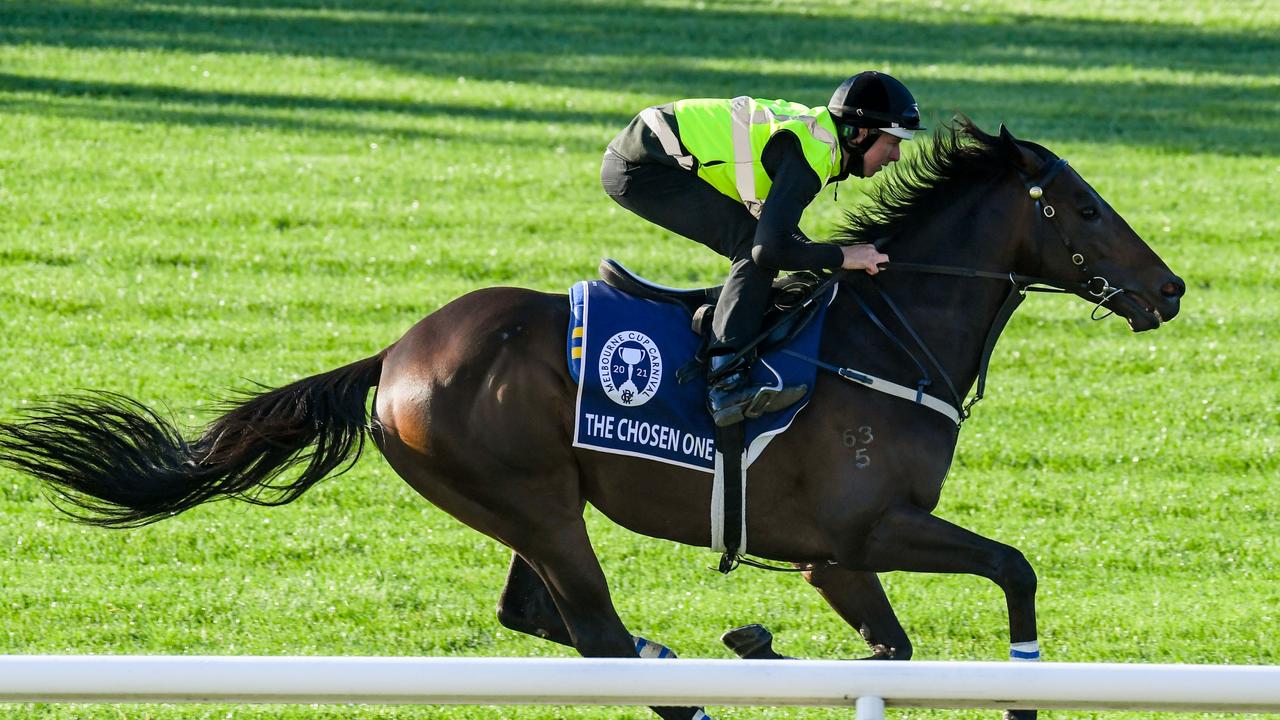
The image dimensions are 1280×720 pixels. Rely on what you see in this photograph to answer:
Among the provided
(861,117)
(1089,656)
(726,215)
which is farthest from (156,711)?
(1089,656)

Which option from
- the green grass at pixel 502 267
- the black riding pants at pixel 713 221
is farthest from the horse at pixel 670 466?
the green grass at pixel 502 267

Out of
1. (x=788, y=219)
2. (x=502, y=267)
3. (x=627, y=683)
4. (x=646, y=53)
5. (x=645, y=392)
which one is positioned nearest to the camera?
(x=627, y=683)

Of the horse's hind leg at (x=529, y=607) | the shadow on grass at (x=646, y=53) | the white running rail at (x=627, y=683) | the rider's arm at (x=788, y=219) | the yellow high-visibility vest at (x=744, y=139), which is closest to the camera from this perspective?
the white running rail at (x=627, y=683)

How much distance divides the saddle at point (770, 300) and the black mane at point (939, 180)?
24 centimetres

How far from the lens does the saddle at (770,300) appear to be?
5.37 m

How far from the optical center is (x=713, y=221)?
541 centimetres

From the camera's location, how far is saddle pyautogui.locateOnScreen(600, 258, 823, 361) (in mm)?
5367

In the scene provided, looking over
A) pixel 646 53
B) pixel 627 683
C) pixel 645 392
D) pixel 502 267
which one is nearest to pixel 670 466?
pixel 645 392

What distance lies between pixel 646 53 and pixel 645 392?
45.7ft

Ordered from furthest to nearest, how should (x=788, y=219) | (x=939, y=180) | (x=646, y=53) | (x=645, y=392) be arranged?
1. (x=646, y=53)
2. (x=939, y=180)
3. (x=645, y=392)
4. (x=788, y=219)

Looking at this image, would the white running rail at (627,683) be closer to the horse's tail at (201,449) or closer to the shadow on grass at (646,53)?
the horse's tail at (201,449)

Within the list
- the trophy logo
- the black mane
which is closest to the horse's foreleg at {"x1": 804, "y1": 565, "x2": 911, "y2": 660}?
the trophy logo

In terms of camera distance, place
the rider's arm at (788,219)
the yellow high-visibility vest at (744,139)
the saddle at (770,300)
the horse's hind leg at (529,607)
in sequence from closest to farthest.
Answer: the rider's arm at (788,219), the yellow high-visibility vest at (744,139), the saddle at (770,300), the horse's hind leg at (529,607)

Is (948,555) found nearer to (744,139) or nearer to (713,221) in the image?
(713,221)
